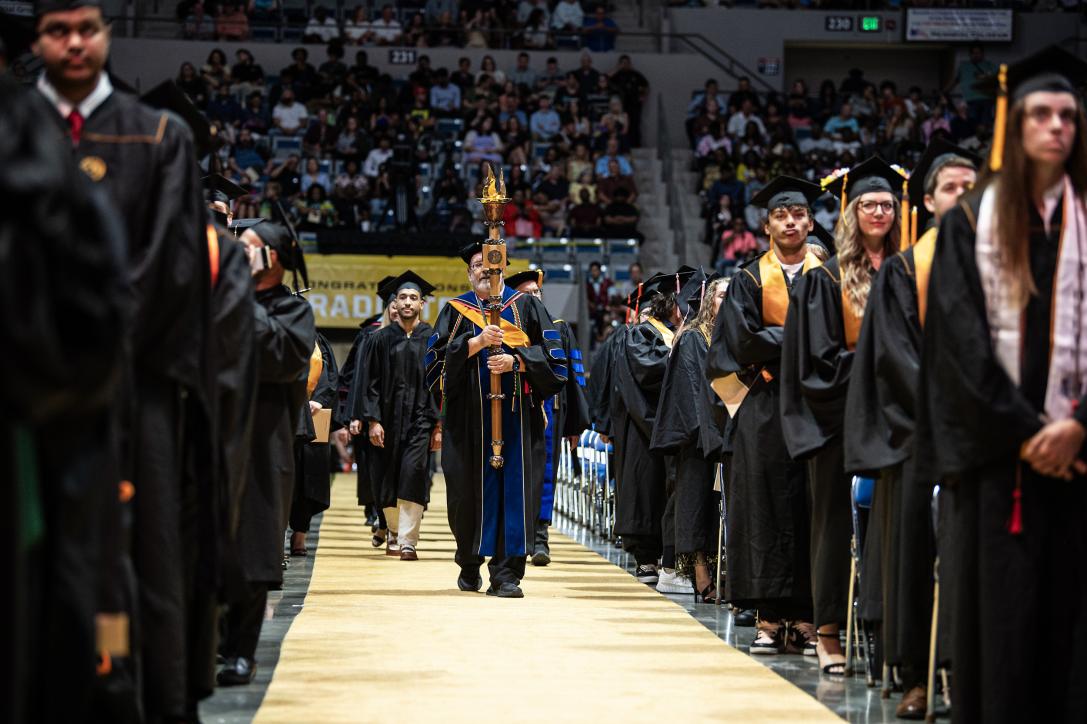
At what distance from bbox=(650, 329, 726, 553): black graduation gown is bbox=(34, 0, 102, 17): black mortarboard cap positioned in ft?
18.5

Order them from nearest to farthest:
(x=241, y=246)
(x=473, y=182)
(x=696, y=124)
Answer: (x=241, y=246)
(x=473, y=182)
(x=696, y=124)

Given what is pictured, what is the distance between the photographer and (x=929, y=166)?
258 inches

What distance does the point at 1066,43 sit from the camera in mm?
27156

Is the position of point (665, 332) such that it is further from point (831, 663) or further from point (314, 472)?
point (831, 663)

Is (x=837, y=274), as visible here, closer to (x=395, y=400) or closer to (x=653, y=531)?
(x=653, y=531)

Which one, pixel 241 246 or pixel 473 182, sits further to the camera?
pixel 473 182

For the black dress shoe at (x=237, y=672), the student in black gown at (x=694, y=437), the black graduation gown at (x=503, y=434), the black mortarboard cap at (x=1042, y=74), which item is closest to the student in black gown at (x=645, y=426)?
the student in black gown at (x=694, y=437)

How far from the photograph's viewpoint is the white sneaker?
34.4 feet

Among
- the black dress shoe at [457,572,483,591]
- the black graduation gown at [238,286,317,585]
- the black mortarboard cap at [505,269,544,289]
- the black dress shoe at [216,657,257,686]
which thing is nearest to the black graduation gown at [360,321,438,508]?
the black mortarboard cap at [505,269,544,289]

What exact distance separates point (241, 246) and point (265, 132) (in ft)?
64.6

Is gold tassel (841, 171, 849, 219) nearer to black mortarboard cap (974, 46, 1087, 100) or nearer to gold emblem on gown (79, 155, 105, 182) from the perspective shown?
black mortarboard cap (974, 46, 1087, 100)

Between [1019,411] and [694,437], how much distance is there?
5910 millimetres

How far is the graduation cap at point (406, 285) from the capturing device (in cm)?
1289

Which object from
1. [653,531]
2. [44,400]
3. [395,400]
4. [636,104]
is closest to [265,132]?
[636,104]
